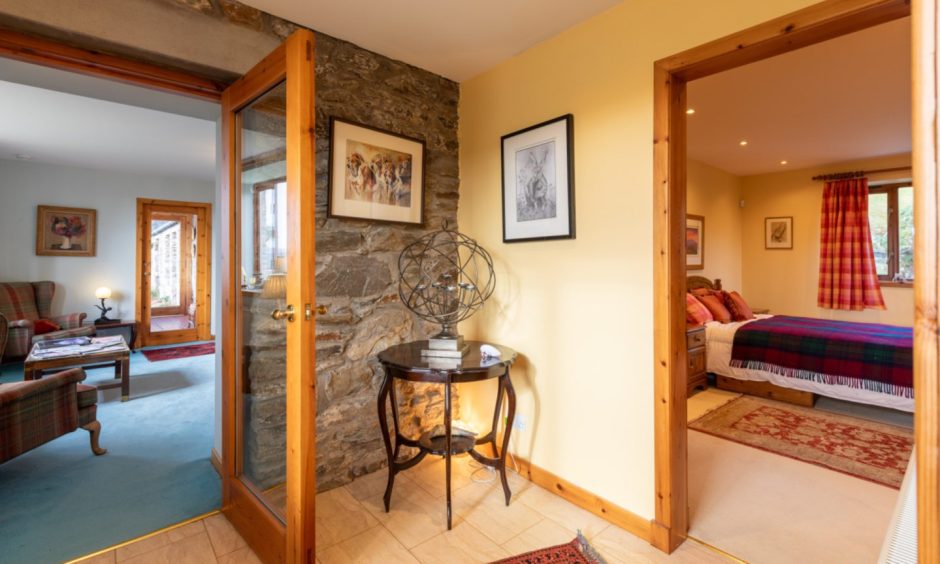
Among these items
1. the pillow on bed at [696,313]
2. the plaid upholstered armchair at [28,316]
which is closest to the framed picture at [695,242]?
the pillow on bed at [696,313]

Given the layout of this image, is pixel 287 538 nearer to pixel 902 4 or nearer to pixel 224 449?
pixel 224 449

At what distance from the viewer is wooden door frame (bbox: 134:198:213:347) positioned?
246 inches

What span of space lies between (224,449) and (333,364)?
63 cm

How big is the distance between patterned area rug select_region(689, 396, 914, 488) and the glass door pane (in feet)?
9.81

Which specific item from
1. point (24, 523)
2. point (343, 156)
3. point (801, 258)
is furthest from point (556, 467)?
point (801, 258)

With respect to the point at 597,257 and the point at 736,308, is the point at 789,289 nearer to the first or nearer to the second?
the point at 736,308

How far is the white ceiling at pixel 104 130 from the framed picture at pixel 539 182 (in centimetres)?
187

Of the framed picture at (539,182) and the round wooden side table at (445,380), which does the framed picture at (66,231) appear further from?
the framed picture at (539,182)

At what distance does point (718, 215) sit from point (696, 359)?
103 inches

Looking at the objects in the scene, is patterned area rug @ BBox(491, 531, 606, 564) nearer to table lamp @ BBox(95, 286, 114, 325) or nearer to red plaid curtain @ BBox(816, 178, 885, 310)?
red plaid curtain @ BBox(816, 178, 885, 310)

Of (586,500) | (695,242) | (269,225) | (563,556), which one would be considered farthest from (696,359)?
(269,225)

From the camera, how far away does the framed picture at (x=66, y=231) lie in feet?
18.2

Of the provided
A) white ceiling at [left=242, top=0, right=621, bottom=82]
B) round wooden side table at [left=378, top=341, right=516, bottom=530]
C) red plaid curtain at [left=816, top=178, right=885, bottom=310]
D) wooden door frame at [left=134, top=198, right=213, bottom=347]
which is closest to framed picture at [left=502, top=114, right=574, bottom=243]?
white ceiling at [left=242, top=0, right=621, bottom=82]

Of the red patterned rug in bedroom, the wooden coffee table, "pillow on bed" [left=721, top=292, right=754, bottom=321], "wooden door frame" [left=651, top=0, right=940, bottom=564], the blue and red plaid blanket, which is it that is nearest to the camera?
"wooden door frame" [left=651, top=0, right=940, bottom=564]
